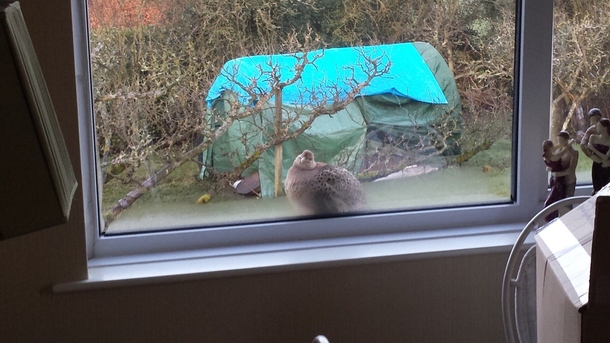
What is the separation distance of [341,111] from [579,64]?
0.67m

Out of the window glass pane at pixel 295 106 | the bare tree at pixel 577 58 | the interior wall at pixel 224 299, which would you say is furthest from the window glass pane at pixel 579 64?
the interior wall at pixel 224 299

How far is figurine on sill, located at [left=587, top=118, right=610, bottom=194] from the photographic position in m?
1.52

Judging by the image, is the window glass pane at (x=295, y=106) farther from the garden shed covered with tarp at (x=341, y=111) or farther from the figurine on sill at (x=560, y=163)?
the figurine on sill at (x=560, y=163)

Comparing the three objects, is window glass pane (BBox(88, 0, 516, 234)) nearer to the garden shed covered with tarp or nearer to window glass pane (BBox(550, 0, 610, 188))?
the garden shed covered with tarp

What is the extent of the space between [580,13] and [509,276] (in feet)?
2.77

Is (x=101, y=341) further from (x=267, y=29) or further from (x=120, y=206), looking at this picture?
(x=267, y=29)

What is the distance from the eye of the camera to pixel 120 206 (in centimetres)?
163

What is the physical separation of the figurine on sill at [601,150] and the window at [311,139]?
26cm

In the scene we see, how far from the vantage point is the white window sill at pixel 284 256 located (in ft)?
4.90

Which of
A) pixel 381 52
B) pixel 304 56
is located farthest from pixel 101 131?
pixel 381 52

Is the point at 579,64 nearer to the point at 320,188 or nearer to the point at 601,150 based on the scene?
the point at 601,150

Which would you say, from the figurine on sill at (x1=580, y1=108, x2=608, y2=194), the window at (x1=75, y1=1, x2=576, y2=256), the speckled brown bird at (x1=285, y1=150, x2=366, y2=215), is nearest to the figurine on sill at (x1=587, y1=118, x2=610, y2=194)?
the figurine on sill at (x1=580, y1=108, x2=608, y2=194)

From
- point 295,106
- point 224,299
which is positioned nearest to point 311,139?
point 295,106

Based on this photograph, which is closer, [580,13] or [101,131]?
[101,131]
